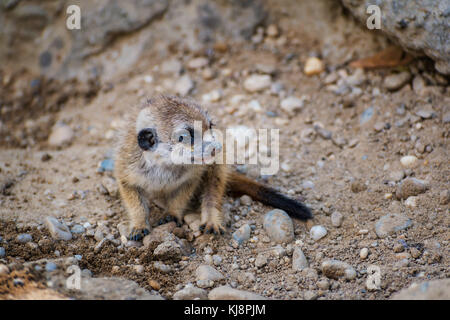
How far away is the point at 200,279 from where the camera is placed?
3.18 m

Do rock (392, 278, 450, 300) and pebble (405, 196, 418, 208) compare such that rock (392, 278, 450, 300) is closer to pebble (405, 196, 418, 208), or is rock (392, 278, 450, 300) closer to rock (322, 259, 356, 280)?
rock (322, 259, 356, 280)

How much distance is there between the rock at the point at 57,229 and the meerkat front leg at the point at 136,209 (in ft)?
1.57

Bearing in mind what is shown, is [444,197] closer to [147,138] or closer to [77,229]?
[147,138]

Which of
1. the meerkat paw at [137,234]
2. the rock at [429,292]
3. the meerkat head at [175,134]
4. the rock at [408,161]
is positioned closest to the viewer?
the rock at [429,292]

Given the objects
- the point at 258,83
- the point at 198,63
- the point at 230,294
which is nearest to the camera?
the point at 230,294

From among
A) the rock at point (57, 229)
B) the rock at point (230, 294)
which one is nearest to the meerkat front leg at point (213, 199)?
the rock at point (230, 294)

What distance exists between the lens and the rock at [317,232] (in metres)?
3.55

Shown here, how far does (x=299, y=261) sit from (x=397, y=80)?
7.56 feet

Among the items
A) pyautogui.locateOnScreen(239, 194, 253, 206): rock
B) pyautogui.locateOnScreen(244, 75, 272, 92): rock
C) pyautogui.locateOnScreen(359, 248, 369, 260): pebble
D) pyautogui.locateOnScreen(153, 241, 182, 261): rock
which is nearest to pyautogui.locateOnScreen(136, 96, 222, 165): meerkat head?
pyautogui.locateOnScreen(153, 241, 182, 261): rock

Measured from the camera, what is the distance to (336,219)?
3662mm

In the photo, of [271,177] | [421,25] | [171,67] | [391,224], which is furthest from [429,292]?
[171,67]

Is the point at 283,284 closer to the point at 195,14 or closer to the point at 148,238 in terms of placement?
the point at 148,238

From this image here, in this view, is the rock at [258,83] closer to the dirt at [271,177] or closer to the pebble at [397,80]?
the dirt at [271,177]

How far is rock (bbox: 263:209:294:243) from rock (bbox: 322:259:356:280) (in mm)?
464
